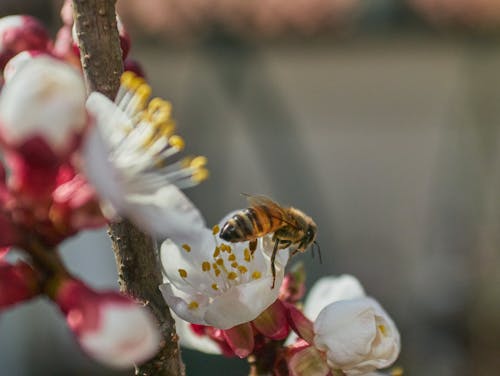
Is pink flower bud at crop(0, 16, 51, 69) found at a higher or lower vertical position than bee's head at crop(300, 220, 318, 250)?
higher

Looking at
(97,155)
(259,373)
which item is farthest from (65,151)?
(259,373)

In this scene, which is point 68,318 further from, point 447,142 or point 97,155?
point 447,142

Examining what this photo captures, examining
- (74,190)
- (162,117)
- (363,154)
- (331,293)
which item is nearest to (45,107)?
(74,190)

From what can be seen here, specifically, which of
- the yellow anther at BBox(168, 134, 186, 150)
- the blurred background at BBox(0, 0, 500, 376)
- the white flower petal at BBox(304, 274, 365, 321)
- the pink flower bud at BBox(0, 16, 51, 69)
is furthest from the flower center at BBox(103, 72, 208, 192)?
the blurred background at BBox(0, 0, 500, 376)

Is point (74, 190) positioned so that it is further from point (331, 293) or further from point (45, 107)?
point (331, 293)

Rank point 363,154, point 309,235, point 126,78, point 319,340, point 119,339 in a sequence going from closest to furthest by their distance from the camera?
point 119,339 → point 126,78 → point 319,340 → point 309,235 → point 363,154

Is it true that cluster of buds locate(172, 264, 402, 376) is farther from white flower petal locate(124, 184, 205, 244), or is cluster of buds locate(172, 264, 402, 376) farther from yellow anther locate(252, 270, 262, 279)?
white flower petal locate(124, 184, 205, 244)
